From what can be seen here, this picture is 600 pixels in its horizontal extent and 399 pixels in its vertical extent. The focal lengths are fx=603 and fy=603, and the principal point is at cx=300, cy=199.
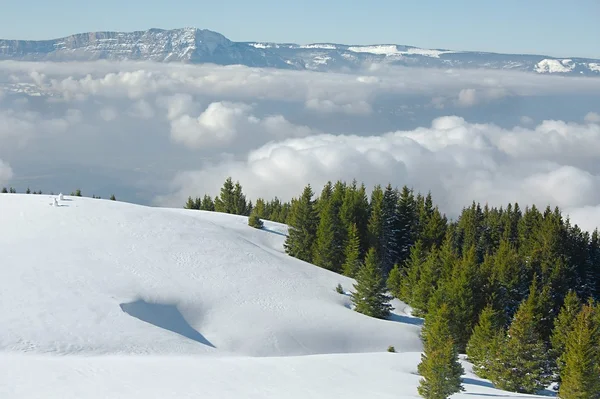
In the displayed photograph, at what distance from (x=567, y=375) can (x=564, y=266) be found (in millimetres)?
35670

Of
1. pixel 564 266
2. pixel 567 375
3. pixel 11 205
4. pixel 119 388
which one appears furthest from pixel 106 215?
pixel 564 266

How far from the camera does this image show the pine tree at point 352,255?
6112cm

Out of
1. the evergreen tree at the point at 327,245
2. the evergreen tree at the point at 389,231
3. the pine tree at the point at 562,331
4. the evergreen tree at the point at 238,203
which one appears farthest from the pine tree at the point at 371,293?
the evergreen tree at the point at 238,203

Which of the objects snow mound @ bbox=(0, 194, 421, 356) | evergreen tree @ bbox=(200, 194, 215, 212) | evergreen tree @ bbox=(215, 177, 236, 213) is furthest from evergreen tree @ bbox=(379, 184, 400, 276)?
evergreen tree @ bbox=(200, 194, 215, 212)

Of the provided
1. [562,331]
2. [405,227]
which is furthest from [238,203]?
[562,331]

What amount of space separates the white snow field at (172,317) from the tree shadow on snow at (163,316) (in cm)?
11

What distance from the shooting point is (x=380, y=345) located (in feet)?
153

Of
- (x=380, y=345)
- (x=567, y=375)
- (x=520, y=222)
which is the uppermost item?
(x=520, y=222)

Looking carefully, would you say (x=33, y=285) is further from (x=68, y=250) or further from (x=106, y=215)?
(x=106, y=215)

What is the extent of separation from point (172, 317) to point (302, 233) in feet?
80.1

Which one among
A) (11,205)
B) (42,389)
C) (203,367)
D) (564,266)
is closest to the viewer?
(42,389)

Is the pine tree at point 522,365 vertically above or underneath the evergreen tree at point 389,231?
underneath

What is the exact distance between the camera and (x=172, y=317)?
44.4 m

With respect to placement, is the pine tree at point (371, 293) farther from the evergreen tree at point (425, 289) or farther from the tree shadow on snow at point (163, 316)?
the tree shadow on snow at point (163, 316)
